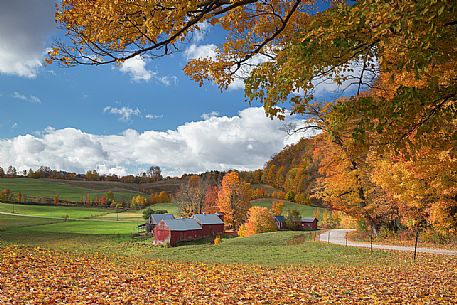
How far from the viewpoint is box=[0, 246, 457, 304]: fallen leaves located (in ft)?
25.9

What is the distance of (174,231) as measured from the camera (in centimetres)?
4462

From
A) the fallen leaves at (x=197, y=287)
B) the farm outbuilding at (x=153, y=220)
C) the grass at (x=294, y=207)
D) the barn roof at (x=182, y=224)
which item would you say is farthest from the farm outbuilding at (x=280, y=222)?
the fallen leaves at (x=197, y=287)

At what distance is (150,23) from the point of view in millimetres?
6078

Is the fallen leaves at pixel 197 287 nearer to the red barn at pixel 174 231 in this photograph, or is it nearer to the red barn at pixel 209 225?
the red barn at pixel 174 231

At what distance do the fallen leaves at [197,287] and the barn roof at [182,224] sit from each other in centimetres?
3223

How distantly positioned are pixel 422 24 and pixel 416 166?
10007mm

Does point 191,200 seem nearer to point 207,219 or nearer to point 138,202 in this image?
point 207,219

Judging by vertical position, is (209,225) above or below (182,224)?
below

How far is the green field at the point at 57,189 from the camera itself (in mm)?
111938

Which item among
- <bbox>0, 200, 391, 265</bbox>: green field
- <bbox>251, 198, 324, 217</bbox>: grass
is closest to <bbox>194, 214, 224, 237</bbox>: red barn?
<bbox>0, 200, 391, 265</bbox>: green field

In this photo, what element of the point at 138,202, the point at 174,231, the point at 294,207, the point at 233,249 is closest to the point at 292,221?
the point at 174,231

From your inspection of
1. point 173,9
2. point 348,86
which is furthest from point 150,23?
point 348,86

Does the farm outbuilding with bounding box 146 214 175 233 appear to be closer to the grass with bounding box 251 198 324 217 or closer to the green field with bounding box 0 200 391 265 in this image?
the green field with bounding box 0 200 391 265

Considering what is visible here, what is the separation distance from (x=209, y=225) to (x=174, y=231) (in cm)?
722
